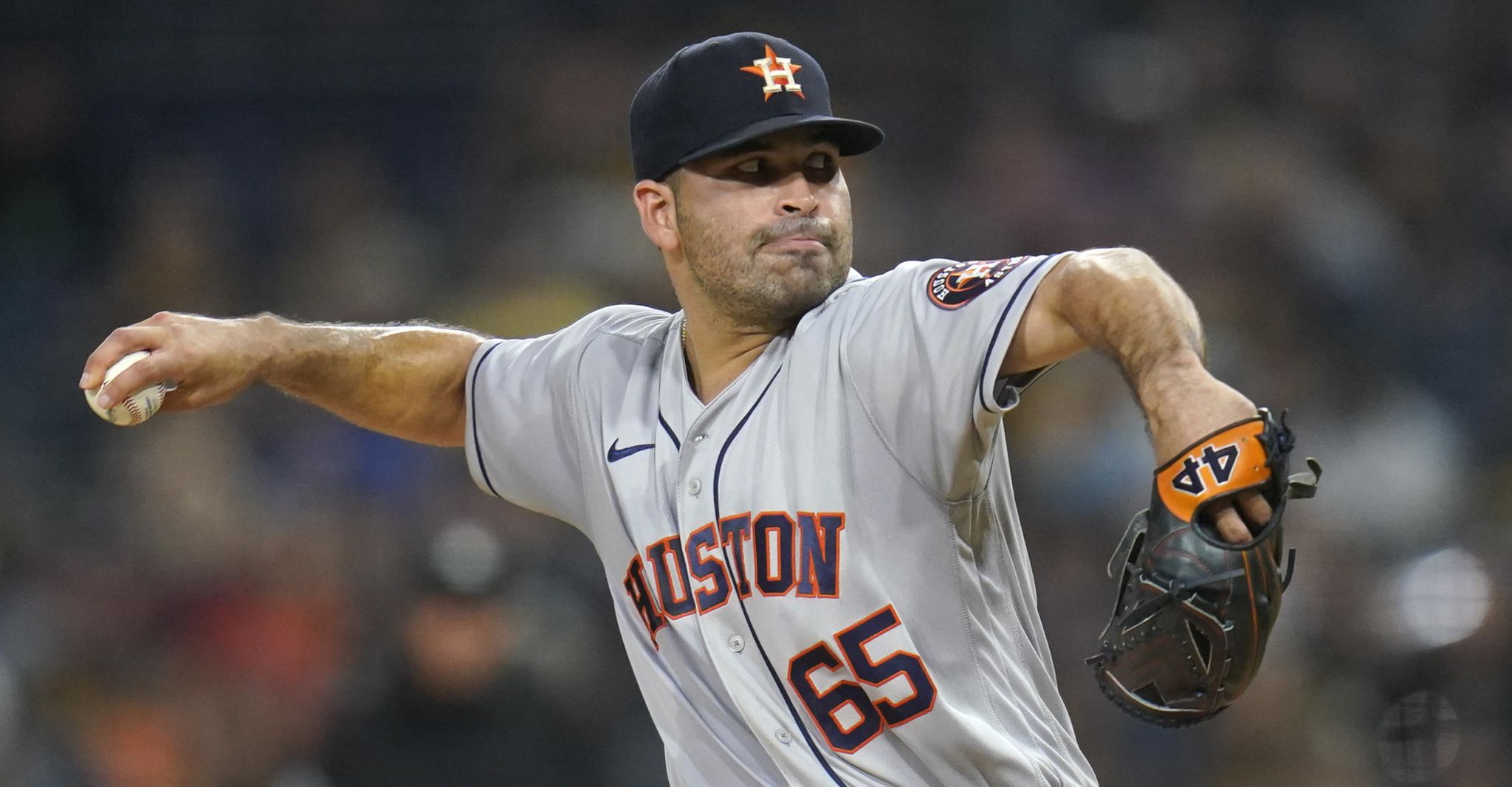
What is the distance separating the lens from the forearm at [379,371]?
2.67 m

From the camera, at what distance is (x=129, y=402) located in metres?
2.31

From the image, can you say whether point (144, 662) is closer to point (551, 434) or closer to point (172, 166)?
point (172, 166)

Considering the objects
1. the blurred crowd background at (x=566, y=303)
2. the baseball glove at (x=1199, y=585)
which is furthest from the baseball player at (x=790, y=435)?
the blurred crowd background at (x=566, y=303)

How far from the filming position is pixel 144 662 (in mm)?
5012

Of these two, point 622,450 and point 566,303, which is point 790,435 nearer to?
point 622,450

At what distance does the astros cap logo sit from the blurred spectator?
2.71 m

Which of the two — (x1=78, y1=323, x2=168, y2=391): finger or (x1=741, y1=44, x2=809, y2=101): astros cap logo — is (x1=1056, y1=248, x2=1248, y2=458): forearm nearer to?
(x1=741, y1=44, x2=809, y2=101): astros cap logo

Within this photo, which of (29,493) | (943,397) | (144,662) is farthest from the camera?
(29,493)

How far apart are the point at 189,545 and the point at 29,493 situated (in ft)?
2.16

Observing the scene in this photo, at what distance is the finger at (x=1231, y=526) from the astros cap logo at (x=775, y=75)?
101 centimetres

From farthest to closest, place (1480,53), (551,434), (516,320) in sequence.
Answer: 1. (1480,53)
2. (516,320)
3. (551,434)

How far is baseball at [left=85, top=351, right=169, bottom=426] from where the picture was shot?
2.28 m

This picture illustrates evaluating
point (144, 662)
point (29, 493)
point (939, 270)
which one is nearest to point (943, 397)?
point (939, 270)

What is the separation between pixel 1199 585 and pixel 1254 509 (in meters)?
0.10
